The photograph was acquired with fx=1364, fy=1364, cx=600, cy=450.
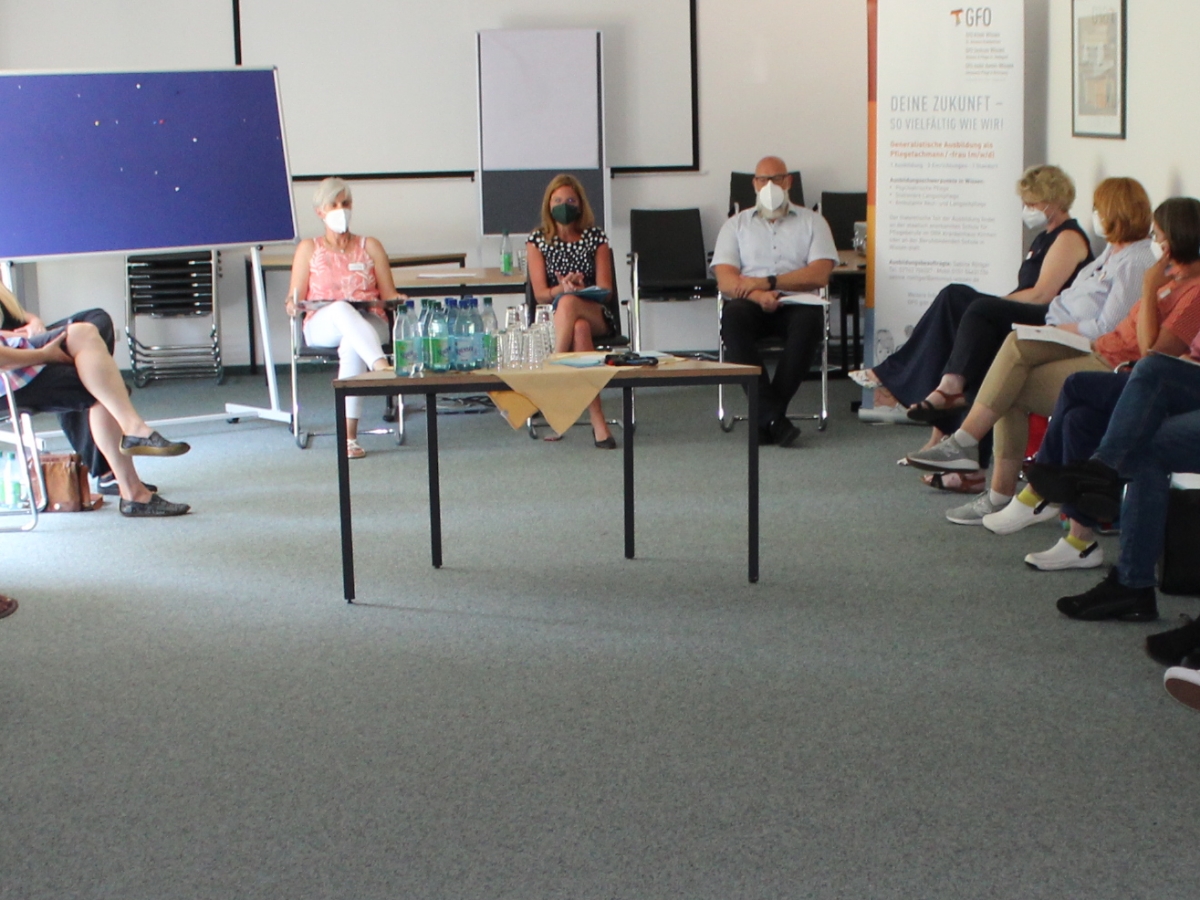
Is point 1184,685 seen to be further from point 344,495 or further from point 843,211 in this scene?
point 843,211

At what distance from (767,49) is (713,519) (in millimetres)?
4998

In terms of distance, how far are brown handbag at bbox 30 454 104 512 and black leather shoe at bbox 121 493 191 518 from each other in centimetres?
21

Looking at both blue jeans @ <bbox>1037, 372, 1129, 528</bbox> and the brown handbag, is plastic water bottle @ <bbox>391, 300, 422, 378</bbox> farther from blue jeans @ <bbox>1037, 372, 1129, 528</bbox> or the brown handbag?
the brown handbag

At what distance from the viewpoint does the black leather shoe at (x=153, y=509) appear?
5.06 metres

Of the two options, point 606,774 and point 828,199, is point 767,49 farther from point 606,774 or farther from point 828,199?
point 606,774

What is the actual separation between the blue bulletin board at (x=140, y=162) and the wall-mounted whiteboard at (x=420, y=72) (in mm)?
2142

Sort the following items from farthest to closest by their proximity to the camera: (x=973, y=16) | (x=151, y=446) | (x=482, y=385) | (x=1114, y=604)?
(x=973, y=16)
(x=151, y=446)
(x=482, y=385)
(x=1114, y=604)

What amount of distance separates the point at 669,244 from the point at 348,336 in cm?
291

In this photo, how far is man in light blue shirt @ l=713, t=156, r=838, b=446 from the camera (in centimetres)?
619

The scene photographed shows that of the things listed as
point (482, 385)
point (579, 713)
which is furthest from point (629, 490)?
point (579, 713)

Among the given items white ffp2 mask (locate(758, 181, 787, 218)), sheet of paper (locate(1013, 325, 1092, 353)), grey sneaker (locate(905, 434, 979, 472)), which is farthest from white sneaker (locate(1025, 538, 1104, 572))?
white ffp2 mask (locate(758, 181, 787, 218))

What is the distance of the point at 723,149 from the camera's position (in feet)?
29.0

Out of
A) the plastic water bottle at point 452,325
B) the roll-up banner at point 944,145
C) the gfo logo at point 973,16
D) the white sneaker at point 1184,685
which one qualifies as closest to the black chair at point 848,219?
the roll-up banner at point 944,145

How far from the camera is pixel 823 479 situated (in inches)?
212
